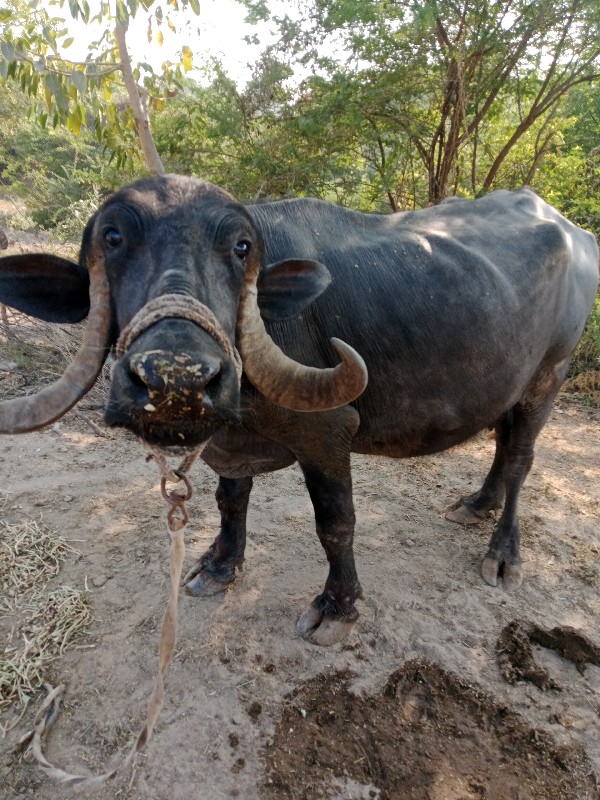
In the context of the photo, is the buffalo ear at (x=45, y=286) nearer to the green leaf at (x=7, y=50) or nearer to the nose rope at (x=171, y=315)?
the nose rope at (x=171, y=315)

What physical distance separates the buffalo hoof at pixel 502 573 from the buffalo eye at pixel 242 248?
9.77ft

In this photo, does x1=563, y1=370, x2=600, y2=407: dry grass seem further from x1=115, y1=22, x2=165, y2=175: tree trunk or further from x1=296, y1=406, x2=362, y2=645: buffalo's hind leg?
x1=115, y1=22, x2=165, y2=175: tree trunk

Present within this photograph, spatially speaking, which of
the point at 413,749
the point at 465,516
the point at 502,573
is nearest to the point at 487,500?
the point at 465,516

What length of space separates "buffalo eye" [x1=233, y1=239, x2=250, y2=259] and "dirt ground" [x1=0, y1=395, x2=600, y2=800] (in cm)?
223

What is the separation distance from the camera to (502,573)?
4020 millimetres

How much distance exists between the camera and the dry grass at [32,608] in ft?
9.43

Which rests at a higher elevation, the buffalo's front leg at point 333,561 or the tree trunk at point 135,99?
the tree trunk at point 135,99

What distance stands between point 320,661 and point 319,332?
1872 millimetres

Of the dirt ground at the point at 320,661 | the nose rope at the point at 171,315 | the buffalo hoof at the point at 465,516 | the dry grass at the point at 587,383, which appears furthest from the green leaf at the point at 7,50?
the dry grass at the point at 587,383

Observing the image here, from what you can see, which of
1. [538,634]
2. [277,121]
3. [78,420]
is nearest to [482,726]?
[538,634]

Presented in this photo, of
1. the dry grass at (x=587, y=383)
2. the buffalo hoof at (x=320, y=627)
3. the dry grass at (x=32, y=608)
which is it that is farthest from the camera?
the dry grass at (x=587, y=383)

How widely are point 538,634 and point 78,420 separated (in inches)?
194

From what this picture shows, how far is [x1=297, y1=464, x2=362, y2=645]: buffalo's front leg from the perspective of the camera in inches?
122

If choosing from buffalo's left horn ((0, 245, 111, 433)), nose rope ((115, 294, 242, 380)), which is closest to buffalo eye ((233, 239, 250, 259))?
nose rope ((115, 294, 242, 380))
